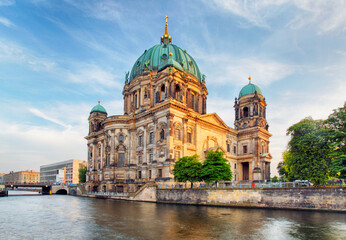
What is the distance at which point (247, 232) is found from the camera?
20234 millimetres

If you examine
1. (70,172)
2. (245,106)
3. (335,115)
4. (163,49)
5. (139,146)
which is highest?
(163,49)

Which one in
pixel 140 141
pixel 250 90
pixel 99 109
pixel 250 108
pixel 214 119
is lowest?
pixel 140 141

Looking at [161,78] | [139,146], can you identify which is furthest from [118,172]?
[161,78]

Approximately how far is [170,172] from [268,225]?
98.7ft

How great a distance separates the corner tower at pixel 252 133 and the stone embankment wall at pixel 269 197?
29123mm

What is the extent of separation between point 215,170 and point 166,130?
46.5 ft

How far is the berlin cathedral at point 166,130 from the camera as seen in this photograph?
5641 cm

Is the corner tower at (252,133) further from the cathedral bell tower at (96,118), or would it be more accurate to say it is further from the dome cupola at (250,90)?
the cathedral bell tower at (96,118)

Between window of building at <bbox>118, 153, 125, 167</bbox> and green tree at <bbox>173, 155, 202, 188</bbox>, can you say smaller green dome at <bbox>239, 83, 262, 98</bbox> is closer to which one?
green tree at <bbox>173, 155, 202, 188</bbox>

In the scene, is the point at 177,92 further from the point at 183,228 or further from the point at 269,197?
the point at 183,228

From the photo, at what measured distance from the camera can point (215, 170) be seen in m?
45.0

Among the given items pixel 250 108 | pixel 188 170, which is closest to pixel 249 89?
pixel 250 108

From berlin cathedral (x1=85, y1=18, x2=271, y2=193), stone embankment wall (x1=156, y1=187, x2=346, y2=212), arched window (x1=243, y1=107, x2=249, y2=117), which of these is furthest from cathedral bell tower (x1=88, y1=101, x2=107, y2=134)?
stone embankment wall (x1=156, y1=187, x2=346, y2=212)

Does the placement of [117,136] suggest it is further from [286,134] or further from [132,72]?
[286,134]
